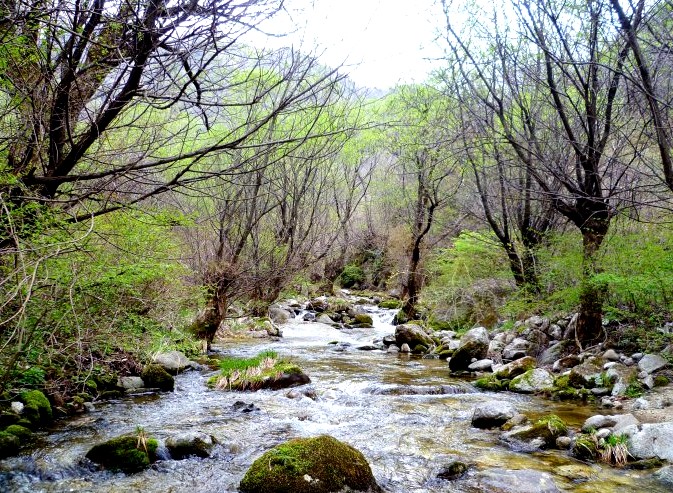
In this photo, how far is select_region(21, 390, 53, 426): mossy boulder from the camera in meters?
5.85

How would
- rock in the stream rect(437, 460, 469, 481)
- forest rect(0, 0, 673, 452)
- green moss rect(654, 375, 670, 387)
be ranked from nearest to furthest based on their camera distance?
1. forest rect(0, 0, 673, 452)
2. rock in the stream rect(437, 460, 469, 481)
3. green moss rect(654, 375, 670, 387)

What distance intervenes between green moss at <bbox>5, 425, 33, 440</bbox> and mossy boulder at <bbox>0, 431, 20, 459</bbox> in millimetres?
216

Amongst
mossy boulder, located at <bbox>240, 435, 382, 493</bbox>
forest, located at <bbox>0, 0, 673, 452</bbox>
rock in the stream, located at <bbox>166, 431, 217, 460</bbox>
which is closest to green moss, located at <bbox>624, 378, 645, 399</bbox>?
forest, located at <bbox>0, 0, 673, 452</bbox>

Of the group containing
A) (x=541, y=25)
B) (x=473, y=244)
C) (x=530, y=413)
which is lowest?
(x=530, y=413)

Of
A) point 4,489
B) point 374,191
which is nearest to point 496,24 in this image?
point 4,489

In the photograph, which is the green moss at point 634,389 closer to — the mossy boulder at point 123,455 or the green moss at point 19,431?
the mossy boulder at point 123,455

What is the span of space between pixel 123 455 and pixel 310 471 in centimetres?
192

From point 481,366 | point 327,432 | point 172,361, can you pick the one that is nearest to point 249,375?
point 172,361

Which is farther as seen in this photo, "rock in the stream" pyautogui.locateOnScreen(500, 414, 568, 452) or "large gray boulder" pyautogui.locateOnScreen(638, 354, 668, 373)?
"large gray boulder" pyautogui.locateOnScreen(638, 354, 668, 373)

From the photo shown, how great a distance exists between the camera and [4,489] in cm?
427

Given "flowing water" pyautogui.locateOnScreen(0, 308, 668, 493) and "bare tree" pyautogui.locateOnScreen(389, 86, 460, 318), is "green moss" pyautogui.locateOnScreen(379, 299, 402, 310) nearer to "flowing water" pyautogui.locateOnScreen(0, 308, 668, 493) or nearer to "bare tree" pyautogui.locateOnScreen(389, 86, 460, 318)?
"bare tree" pyautogui.locateOnScreen(389, 86, 460, 318)

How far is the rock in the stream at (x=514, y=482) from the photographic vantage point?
440cm

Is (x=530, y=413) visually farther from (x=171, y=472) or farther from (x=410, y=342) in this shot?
(x=410, y=342)

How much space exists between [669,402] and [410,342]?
7494mm
